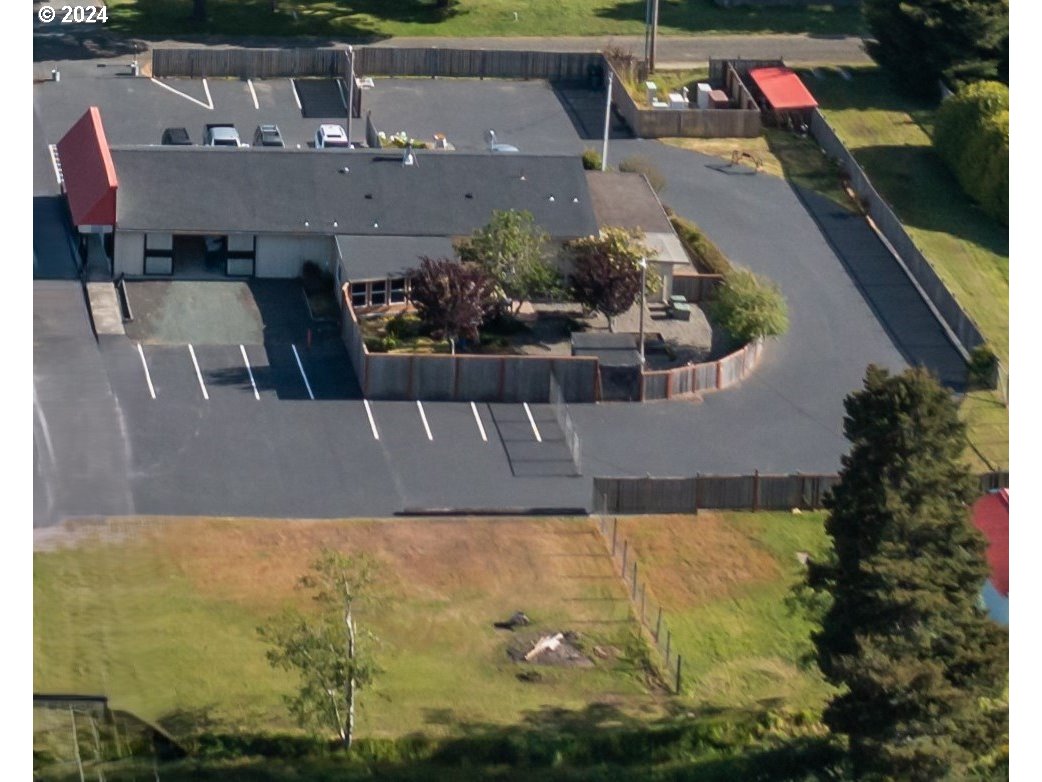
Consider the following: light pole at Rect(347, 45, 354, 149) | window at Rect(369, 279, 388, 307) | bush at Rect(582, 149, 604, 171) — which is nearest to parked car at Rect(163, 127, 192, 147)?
light pole at Rect(347, 45, 354, 149)

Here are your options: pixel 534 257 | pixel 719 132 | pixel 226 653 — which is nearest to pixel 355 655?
pixel 226 653

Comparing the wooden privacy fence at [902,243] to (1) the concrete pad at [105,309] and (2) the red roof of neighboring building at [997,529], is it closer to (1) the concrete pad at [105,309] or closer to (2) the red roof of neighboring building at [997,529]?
(2) the red roof of neighboring building at [997,529]

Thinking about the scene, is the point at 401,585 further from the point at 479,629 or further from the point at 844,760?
the point at 844,760

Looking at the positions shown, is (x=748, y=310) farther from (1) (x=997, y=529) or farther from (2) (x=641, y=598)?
(2) (x=641, y=598)

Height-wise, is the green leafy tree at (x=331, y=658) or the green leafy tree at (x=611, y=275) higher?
the green leafy tree at (x=611, y=275)

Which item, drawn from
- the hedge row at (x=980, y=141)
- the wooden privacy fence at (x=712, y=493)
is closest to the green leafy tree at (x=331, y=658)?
the wooden privacy fence at (x=712, y=493)

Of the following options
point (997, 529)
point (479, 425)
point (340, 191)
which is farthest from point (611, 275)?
point (997, 529)
